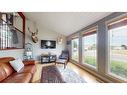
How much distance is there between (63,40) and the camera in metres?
8.94

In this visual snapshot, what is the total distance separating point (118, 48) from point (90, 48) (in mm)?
1820

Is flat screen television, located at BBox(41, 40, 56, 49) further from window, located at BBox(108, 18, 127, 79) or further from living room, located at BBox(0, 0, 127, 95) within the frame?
window, located at BBox(108, 18, 127, 79)

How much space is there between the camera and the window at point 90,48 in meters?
4.64

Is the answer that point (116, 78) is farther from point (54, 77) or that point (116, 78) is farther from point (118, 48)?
point (54, 77)

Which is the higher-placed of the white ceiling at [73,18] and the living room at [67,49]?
the white ceiling at [73,18]

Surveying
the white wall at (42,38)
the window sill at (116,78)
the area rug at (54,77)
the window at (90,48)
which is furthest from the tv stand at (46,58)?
the window sill at (116,78)

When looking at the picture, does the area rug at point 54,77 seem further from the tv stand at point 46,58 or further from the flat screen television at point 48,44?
the flat screen television at point 48,44

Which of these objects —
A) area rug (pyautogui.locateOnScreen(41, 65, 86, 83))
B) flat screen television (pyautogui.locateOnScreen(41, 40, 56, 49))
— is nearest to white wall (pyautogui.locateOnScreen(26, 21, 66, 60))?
flat screen television (pyautogui.locateOnScreen(41, 40, 56, 49))

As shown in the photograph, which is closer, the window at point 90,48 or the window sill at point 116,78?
the window sill at point 116,78

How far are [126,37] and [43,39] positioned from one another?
6.01 meters

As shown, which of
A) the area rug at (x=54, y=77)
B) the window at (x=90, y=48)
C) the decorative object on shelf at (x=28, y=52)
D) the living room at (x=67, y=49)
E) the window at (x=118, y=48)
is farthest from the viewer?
the decorative object on shelf at (x=28, y=52)

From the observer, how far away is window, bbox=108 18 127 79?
3158 millimetres

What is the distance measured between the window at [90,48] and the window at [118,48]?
3.51 feet
